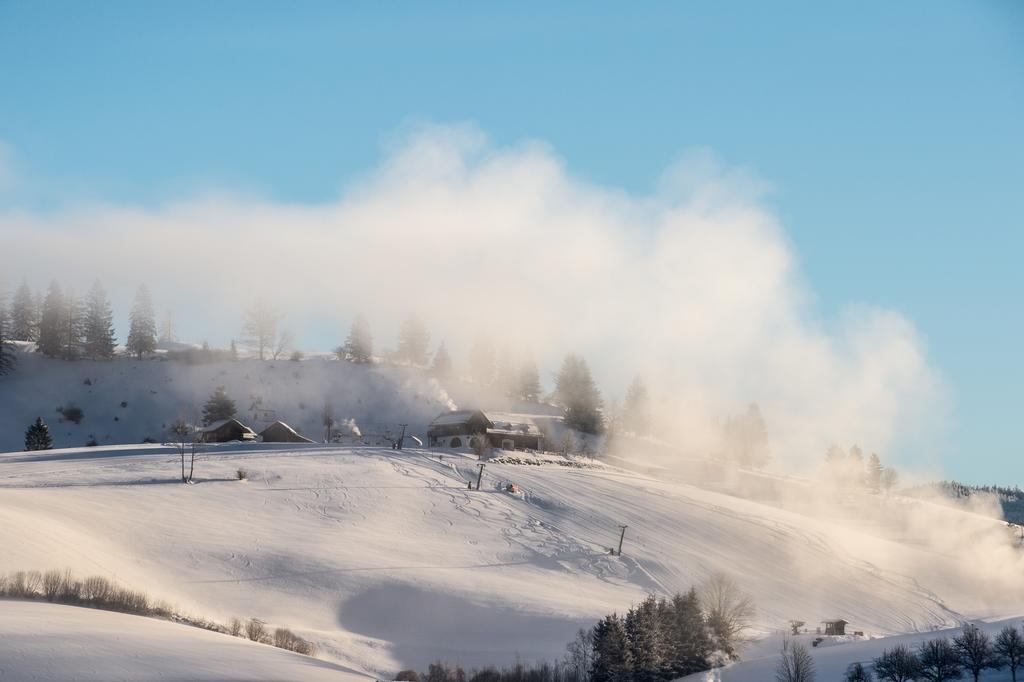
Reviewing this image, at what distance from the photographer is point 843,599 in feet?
223

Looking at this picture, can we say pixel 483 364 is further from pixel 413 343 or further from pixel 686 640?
pixel 686 640

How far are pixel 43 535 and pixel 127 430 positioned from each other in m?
58.5

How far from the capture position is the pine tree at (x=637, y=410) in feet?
470

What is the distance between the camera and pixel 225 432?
96.4m

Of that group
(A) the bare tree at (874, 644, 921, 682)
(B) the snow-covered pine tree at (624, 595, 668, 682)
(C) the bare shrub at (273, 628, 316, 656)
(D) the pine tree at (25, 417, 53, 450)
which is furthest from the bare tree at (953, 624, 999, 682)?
(D) the pine tree at (25, 417, 53, 450)

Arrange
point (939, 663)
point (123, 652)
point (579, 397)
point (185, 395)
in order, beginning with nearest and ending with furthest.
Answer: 1. point (123, 652)
2. point (939, 663)
3. point (185, 395)
4. point (579, 397)

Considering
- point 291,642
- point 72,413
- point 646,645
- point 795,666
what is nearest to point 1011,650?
point 795,666

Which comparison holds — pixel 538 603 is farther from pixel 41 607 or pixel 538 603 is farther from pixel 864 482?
pixel 864 482

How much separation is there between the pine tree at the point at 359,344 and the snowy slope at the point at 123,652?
310 feet

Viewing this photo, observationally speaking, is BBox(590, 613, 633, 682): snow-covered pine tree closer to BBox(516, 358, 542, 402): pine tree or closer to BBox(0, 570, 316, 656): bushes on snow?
BBox(0, 570, 316, 656): bushes on snow

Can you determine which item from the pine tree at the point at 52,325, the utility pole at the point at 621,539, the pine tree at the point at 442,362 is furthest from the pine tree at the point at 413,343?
the utility pole at the point at 621,539

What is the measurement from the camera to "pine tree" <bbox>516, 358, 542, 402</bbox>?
5679 inches

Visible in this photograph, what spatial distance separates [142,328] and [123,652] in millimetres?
99050

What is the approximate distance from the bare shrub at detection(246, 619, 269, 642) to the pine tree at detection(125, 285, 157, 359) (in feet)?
288
